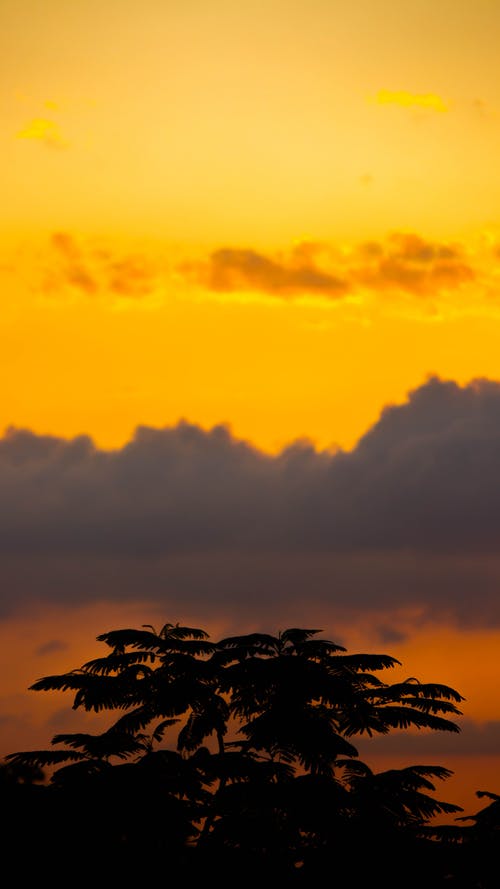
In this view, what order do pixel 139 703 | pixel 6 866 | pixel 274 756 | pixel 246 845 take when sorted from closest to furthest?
pixel 6 866, pixel 246 845, pixel 274 756, pixel 139 703

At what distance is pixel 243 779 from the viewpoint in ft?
127

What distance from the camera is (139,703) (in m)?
42.2

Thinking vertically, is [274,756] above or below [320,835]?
above

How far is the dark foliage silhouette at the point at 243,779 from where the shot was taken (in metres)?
32.4

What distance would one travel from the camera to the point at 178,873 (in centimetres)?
3272

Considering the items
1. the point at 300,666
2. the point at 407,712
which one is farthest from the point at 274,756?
the point at 407,712

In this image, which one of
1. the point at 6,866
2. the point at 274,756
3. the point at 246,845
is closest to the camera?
the point at 6,866

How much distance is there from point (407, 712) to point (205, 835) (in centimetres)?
1035

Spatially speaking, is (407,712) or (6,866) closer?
(6,866)

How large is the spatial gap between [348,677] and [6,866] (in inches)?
626

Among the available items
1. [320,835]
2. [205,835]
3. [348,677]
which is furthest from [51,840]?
[348,677]

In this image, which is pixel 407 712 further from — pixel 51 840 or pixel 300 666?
pixel 51 840

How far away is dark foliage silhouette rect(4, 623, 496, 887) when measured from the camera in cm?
3244

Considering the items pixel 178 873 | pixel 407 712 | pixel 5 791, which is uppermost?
pixel 407 712
